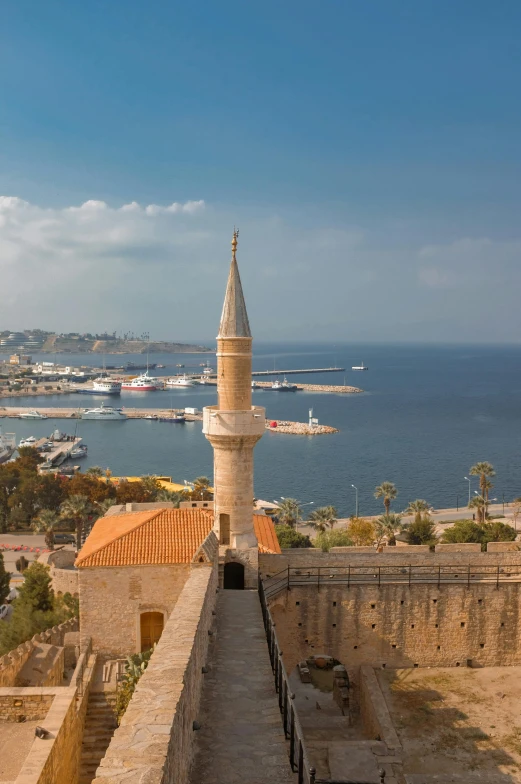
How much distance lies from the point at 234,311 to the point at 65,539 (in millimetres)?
32613

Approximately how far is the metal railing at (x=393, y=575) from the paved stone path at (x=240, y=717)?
3.67 metres

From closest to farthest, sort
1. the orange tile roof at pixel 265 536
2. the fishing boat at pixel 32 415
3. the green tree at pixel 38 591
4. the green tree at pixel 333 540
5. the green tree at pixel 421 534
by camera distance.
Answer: the orange tile roof at pixel 265 536 → the green tree at pixel 38 591 → the green tree at pixel 333 540 → the green tree at pixel 421 534 → the fishing boat at pixel 32 415

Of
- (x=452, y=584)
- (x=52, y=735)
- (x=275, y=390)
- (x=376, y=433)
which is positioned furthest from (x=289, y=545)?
(x=275, y=390)

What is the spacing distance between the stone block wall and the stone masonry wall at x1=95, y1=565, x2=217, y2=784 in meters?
3.11

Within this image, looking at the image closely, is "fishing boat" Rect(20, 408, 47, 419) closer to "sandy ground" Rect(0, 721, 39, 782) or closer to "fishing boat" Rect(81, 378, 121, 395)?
"fishing boat" Rect(81, 378, 121, 395)

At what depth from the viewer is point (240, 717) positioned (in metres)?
9.19

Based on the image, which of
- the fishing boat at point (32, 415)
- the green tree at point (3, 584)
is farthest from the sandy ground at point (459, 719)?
the fishing boat at point (32, 415)

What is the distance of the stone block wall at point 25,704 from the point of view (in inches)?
437

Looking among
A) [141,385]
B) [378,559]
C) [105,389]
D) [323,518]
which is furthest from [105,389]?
[378,559]

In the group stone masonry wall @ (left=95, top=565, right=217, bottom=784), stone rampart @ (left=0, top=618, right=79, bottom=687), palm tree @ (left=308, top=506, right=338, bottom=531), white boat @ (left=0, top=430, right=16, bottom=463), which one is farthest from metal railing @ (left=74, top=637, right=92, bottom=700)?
white boat @ (left=0, top=430, right=16, bottom=463)

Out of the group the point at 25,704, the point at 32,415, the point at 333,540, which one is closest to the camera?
the point at 25,704

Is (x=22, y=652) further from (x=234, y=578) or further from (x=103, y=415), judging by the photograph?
(x=103, y=415)

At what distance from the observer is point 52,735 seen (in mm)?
10281

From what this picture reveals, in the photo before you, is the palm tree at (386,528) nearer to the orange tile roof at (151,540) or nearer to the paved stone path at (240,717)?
the orange tile roof at (151,540)
